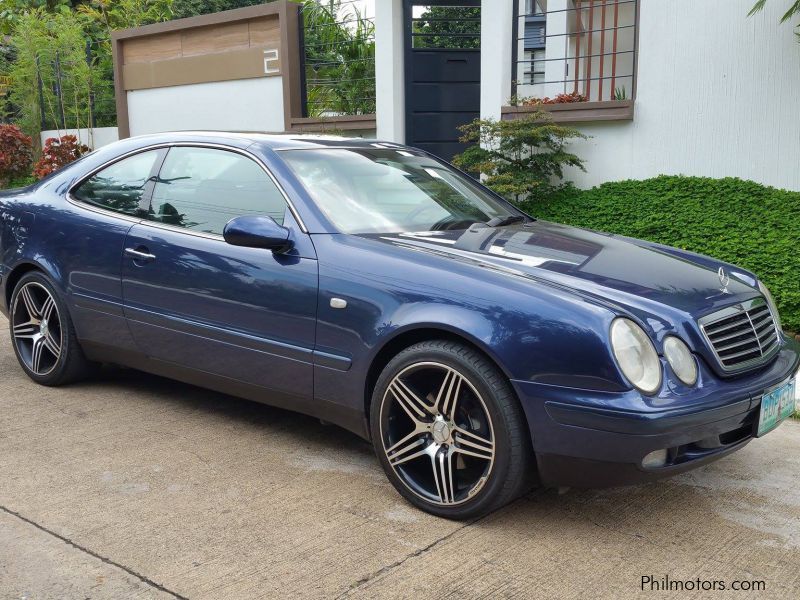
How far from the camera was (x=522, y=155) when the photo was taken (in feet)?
27.9

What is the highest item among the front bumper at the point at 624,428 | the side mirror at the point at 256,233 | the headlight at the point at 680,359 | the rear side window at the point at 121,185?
the rear side window at the point at 121,185

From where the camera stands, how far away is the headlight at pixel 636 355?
3.02 m

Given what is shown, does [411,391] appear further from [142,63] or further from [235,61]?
[142,63]

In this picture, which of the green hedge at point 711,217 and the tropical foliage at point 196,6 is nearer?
the green hedge at point 711,217

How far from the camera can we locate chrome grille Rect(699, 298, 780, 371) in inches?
128

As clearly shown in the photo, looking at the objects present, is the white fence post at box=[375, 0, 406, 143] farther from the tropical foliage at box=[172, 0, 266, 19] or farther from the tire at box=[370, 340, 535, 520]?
the tropical foliage at box=[172, 0, 266, 19]

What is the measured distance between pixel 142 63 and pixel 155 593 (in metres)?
11.0

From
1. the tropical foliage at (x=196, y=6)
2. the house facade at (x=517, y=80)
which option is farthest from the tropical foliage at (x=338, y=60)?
the tropical foliage at (x=196, y=6)

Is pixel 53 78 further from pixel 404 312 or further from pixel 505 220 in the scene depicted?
pixel 404 312

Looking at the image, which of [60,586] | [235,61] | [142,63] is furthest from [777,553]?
[142,63]

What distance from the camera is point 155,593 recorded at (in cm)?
282

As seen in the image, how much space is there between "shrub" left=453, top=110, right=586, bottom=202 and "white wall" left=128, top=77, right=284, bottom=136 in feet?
9.65

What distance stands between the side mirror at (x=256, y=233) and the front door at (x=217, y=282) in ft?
0.27

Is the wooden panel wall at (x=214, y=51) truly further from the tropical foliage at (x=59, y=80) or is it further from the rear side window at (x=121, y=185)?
the rear side window at (x=121, y=185)
